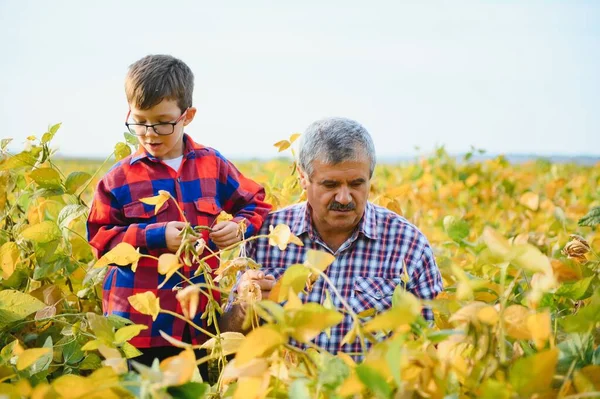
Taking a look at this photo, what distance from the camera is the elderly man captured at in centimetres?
169

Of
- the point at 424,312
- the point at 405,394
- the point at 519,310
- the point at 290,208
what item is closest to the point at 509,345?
the point at 519,310

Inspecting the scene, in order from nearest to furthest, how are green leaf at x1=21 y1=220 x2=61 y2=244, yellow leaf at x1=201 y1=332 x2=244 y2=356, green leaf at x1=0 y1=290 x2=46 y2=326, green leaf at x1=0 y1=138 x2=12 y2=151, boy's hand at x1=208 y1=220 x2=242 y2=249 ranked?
yellow leaf at x1=201 y1=332 x2=244 y2=356
green leaf at x1=0 y1=290 x2=46 y2=326
boy's hand at x1=208 y1=220 x2=242 y2=249
green leaf at x1=21 y1=220 x2=61 y2=244
green leaf at x1=0 y1=138 x2=12 y2=151

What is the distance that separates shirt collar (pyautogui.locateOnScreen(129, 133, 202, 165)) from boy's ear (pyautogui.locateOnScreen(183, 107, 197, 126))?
5 cm

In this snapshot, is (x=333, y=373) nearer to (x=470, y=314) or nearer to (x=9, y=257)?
(x=470, y=314)

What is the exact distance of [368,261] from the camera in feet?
5.90

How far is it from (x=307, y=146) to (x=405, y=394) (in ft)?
3.61

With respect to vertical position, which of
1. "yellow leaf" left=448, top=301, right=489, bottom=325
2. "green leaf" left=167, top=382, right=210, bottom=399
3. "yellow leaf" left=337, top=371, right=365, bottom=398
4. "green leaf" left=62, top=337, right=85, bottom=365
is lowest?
"green leaf" left=62, top=337, right=85, bottom=365

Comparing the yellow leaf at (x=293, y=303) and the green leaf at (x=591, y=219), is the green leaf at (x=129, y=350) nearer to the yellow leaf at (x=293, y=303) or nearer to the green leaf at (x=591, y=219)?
the yellow leaf at (x=293, y=303)

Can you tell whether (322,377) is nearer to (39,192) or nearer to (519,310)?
(519,310)

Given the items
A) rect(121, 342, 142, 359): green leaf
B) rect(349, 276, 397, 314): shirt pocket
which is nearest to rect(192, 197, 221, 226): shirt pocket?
rect(349, 276, 397, 314): shirt pocket

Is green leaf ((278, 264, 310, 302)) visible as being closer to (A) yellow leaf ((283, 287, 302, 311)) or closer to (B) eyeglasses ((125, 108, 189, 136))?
(A) yellow leaf ((283, 287, 302, 311))

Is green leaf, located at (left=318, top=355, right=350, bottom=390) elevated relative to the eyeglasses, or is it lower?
lower

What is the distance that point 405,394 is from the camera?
28.8 inches

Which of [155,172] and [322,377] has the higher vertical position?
[155,172]
